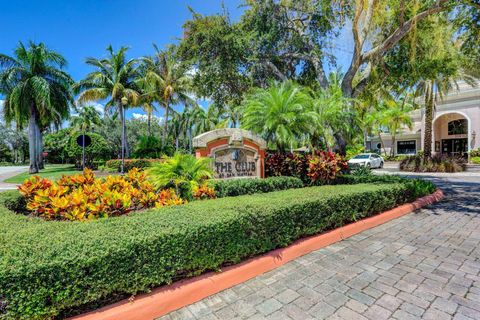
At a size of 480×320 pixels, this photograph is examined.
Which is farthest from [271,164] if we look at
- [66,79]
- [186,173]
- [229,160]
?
[66,79]

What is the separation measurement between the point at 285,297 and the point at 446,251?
3.12 m

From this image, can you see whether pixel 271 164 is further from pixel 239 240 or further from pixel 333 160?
pixel 239 240

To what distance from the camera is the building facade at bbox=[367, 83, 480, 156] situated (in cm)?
2389

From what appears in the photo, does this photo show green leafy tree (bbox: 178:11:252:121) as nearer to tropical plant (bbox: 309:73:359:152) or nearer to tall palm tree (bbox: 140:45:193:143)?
tropical plant (bbox: 309:73:359:152)

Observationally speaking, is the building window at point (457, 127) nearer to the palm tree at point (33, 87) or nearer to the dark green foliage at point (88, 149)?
the dark green foliage at point (88, 149)

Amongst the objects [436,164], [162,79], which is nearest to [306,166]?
[436,164]

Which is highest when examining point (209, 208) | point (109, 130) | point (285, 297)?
point (109, 130)

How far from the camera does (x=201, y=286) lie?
3.08 m

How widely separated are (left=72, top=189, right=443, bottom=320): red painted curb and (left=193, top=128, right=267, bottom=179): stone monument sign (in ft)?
9.64

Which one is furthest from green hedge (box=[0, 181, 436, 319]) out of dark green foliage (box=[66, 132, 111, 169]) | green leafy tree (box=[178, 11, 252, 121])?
dark green foliage (box=[66, 132, 111, 169])

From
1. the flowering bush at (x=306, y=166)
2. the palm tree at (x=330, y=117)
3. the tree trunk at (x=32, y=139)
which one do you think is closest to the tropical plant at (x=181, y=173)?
the flowering bush at (x=306, y=166)

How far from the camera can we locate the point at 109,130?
41938 mm

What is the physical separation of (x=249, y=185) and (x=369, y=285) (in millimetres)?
3464

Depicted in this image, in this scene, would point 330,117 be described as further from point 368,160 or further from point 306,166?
point 368,160
